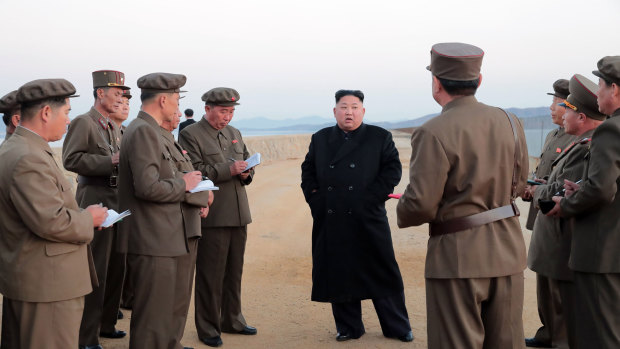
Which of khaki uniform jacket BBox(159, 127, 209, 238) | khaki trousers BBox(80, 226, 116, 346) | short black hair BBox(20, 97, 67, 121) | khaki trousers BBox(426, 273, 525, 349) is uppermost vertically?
short black hair BBox(20, 97, 67, 121)

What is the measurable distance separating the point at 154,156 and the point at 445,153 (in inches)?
75.1

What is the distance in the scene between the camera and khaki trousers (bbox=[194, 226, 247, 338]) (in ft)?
18.0

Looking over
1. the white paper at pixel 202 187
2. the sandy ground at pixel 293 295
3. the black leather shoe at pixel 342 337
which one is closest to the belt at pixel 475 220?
the white paper at pixel 202 187

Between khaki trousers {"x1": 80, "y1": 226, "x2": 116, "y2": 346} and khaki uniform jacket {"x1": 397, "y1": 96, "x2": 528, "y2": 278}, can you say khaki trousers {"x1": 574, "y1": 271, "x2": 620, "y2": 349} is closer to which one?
khaki uniform jacket {"x1": 397, "y1": 96, "x2": 528, "y2": 278}

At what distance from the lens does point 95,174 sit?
16.8 ft

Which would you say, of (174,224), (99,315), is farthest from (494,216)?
(99,315)

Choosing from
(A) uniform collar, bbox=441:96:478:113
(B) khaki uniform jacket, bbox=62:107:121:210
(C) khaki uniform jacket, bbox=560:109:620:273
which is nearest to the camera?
(A) uniform collar, bbox=441:96:478:113

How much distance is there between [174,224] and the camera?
429cm

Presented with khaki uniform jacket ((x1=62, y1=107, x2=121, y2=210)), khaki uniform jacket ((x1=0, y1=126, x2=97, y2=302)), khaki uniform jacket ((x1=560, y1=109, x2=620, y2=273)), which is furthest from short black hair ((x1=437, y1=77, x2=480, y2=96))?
khaki uniform jacket ((x1=62, y1=107, x2=121, y2=210))

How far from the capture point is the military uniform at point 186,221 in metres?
4.47

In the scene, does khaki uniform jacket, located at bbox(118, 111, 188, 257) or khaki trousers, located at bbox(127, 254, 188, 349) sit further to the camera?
khaki trousers, located at bbox(127, 254, 188, 349)

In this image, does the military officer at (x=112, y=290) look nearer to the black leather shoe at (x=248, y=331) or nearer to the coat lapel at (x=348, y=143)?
the black leather shoe at (x=248, y=331)

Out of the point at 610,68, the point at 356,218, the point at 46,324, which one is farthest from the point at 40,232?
the point at 610,68

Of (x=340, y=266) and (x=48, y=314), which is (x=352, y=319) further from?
(x=48, y=314)
